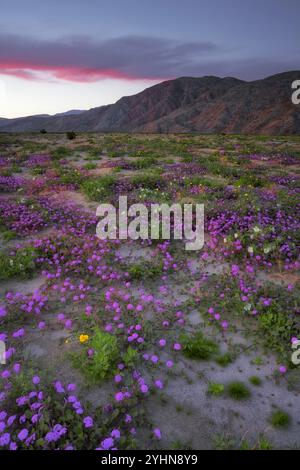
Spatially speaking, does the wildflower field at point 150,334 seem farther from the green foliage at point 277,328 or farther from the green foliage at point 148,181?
the green foliage at point 148,181

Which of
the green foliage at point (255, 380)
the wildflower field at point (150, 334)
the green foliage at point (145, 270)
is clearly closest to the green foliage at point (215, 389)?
the wildflower field at point (150, 334)

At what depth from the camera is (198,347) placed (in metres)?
4.69

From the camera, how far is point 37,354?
4.57m

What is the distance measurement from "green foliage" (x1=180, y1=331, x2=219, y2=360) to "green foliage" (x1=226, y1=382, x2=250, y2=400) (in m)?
0.58

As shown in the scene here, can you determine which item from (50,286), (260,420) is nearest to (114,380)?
(260,420)

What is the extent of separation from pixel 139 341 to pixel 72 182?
10.8 meters

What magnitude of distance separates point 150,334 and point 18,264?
3455mm

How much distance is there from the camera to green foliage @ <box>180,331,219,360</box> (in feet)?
15.1

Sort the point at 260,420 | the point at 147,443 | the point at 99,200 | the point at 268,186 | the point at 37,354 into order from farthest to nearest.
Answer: the point at 268,186
the point at 99,200
the point at 37,354
the point at 260,420
the point at 147,443

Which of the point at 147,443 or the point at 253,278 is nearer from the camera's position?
the point at 147,443

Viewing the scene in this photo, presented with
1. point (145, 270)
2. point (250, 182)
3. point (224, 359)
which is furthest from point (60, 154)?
point (224, 359)

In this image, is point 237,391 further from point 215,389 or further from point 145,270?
point 145,270

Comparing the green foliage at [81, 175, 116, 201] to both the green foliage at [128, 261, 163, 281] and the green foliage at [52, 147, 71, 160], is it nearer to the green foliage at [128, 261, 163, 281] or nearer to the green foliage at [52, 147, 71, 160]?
the green foliage at [128, 261, 163, 281]
